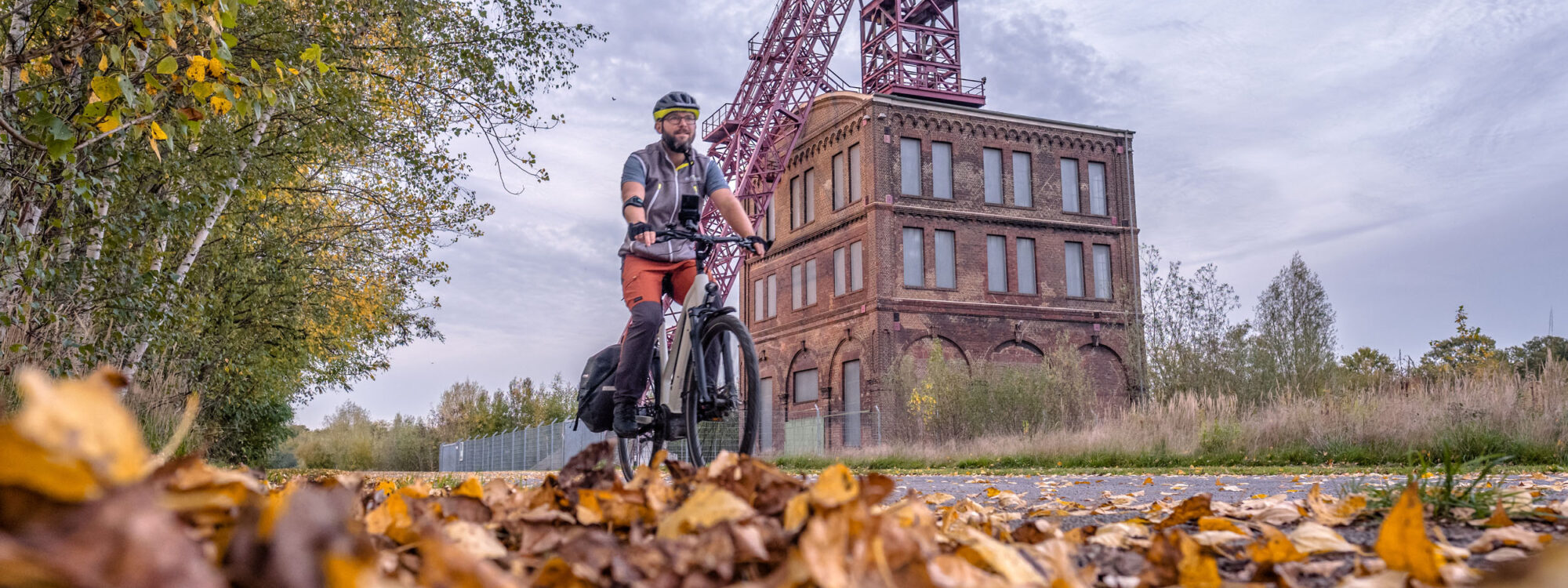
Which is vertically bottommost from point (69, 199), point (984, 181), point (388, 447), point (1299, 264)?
point (388, 447)

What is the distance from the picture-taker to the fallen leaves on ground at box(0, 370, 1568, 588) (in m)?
0.87

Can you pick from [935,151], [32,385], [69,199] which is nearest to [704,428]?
[69,199]

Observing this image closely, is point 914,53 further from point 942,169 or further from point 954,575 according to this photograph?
point 954,575

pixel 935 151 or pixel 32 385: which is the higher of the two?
pixel 935 151

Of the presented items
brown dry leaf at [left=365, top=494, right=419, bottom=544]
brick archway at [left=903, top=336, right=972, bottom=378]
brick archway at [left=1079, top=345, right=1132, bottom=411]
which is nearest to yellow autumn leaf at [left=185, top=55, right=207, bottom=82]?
brown dry leaf at [left=365, top=494, right=419, bottom=544]

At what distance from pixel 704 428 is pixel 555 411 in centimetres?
3391

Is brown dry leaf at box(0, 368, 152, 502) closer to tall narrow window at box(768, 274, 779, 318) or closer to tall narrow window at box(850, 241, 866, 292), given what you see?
tall narrow window at box(850, 241, 866, 292)

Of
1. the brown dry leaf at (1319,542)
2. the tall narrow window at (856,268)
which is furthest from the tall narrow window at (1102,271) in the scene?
the brown dry leaf at (1319,542)

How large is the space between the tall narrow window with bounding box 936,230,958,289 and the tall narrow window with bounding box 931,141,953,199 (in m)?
1.20

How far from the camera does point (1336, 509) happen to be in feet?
7.87

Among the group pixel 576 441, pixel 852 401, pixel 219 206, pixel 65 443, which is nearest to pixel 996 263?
pixel 852 401

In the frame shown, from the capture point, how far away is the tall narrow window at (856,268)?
3031cm

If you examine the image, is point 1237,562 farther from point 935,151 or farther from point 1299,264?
point 935,151

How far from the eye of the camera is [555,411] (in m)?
40.6
